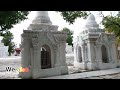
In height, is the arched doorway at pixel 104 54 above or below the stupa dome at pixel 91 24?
below

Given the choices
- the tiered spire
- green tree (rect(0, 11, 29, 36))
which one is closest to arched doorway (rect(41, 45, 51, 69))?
the tiered spire

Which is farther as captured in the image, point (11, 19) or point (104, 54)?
point (104, 54)

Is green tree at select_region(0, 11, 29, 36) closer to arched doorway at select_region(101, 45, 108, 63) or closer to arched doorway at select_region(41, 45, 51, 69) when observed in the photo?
arched doorway at select_region(41, 45, 51, 69)

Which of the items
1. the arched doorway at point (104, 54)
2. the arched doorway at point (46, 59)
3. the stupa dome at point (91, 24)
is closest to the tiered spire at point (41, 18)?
the arched doorway at point (46, 59)

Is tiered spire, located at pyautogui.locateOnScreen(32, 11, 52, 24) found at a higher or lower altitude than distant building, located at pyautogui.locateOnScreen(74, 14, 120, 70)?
higher

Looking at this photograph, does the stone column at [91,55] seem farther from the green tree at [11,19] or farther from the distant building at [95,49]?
the green tree at [11,19]

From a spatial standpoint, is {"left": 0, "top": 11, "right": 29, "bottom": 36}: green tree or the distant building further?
the distant building

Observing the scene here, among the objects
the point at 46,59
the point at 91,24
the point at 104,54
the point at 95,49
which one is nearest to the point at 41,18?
the point at 46,59

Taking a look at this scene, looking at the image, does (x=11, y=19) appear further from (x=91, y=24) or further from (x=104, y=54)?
(x=104, y=54)

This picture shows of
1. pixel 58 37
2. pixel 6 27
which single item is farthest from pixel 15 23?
pixel 58 37
